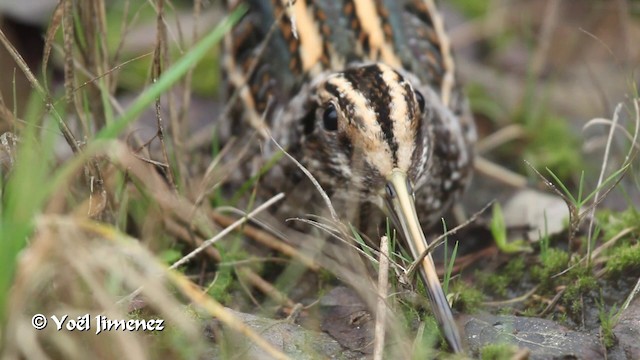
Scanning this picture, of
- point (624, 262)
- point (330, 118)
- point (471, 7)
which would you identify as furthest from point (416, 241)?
point (471, 7)

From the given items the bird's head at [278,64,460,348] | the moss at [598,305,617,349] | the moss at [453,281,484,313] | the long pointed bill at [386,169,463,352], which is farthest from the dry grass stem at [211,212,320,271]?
the moss at [598,305,617,349]

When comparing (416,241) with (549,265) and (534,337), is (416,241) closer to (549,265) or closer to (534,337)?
(534,337)

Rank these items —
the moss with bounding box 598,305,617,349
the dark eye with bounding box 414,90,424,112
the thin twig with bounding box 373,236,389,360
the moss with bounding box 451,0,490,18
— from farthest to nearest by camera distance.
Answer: the moss with bounding box 451,0,490,18
the dark eye with bounding box 414,90,424,112
the moss with bounding box 598,305,617,349
the thin twig with bounding box 373,236,389,360

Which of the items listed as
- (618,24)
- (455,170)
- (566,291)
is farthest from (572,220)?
(618,24)

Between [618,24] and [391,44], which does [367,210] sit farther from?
[618,24]

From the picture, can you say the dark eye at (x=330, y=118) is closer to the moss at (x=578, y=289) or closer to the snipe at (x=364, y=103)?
the snipe at (x=364, y=103)

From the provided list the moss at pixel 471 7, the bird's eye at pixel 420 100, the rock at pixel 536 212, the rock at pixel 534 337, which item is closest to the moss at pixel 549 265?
the rock at pixel 536 212

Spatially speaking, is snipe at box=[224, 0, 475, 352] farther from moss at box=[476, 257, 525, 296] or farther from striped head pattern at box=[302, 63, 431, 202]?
moss at box=[476, 257, 525, 296]

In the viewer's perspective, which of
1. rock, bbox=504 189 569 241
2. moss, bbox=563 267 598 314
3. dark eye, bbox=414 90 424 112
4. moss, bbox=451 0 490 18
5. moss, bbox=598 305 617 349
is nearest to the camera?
moss, bbox=598 305 617 349
